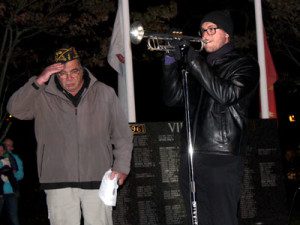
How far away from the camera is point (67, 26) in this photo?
52.3ft

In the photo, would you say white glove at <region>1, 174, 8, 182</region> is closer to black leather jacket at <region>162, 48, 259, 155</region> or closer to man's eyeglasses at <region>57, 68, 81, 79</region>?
man's eyeglasses at <region>57, 68, 81, 79</region>

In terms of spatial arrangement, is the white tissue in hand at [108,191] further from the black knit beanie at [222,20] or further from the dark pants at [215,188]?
the black knit beanie at [222,20]

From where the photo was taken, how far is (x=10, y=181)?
37.2 ft

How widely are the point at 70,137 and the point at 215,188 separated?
53.4 inches

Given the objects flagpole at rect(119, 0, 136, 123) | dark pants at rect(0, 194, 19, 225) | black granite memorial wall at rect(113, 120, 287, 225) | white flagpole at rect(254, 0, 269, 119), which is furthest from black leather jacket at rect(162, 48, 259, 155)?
dark pants at rect(0, 194, 19, 225)

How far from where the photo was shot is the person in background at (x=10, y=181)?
1129 centimetres

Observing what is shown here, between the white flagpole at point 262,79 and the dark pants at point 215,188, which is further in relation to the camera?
the white flagpole at point 262,79

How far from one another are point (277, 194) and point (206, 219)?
148 inches

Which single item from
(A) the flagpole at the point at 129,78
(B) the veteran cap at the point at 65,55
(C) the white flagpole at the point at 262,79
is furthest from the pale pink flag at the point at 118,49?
(B) the veteran cap at the point at 65,55

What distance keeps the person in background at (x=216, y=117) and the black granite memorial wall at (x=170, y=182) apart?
2908mm

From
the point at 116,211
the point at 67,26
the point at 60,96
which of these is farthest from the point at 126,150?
the point at 67,26

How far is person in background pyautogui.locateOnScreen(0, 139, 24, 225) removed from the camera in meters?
11.3

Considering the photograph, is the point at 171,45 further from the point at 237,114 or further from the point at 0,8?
the point at 0,8

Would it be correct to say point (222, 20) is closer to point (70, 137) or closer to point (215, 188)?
point (215, 188)
